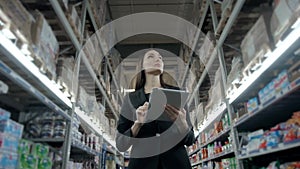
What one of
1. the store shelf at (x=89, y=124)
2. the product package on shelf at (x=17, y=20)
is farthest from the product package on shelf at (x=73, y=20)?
the store shelf at (x=89, y=124)

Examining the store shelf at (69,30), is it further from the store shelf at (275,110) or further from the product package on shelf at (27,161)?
the store shelf at (275,110)

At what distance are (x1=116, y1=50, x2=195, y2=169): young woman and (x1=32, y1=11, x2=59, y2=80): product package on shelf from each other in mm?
830

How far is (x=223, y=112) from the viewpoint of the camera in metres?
2.86

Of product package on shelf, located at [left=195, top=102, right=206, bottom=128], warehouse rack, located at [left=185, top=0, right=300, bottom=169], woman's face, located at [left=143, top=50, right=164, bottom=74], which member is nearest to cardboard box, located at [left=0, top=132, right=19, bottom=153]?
woman's face, located at [left=143, top=50, right=164, bottom=74]

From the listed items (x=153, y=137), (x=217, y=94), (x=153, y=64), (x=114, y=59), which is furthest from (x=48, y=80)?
(x=114, y=59)

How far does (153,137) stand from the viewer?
121cm

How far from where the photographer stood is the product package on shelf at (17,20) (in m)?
1.33

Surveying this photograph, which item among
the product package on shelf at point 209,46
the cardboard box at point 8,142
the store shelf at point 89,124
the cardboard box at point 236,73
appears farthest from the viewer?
the product package on shelf at point 209,46

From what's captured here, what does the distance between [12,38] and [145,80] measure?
2.78 feet

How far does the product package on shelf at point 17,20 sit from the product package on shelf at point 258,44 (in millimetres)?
1663

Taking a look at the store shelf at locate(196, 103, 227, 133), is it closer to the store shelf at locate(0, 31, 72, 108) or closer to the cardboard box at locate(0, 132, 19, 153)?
the store shelf at locate(0, 31, 72, 108)

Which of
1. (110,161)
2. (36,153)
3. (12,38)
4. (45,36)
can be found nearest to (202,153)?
(110,161)

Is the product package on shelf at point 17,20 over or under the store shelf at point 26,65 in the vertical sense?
over

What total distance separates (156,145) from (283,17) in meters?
1.14
